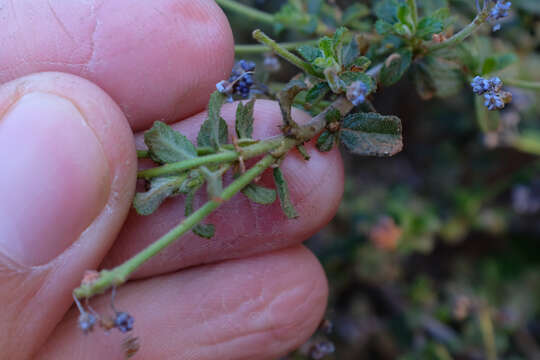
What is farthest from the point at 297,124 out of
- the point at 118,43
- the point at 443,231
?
the point at 443,231

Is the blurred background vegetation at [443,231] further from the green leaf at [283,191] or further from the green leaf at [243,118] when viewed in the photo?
the green leaf at [283,191]

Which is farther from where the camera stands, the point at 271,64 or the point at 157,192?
the point at 271,64

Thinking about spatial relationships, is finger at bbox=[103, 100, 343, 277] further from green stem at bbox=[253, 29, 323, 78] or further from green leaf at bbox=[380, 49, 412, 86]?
green leaf at bbox=[380, 49, 412, 86]

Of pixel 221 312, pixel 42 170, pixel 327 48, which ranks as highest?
pixel 327 48

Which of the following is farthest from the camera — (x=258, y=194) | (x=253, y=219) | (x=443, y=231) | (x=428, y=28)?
(x=443, y=231)

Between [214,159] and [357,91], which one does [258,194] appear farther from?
[357,91]

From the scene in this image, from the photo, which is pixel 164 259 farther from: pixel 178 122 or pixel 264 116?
pixel 264 116

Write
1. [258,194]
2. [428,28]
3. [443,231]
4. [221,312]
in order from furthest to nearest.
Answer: [443,231], [221,312], [428,28], [258,194]
